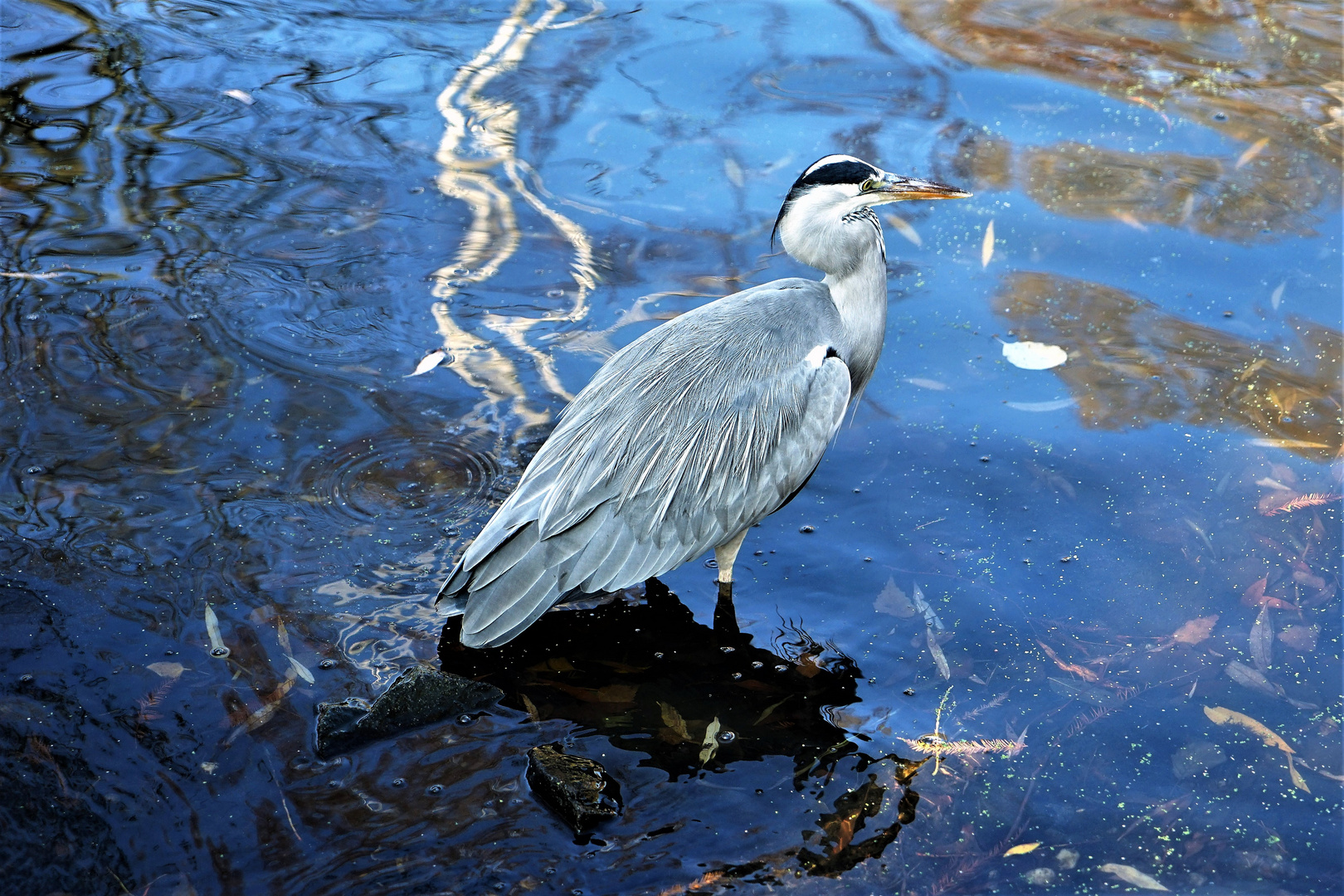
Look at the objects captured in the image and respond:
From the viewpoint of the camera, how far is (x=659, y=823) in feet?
10.5

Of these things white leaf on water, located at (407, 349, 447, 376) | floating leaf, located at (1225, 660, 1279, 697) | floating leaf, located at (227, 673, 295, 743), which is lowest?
floating leaf, located at (227, 673, 295, 743)

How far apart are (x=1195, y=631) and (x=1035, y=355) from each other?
5.17ft

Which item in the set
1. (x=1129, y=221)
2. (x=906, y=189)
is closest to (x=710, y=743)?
(x=906, y=189)

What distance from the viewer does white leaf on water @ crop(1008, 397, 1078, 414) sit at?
4.81 m

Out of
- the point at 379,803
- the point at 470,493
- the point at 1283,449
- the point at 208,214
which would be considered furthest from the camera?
the point at 208,214

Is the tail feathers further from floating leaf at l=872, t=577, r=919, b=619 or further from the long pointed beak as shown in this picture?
the long pointed beak

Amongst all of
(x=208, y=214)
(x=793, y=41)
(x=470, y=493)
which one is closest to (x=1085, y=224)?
(x=793, y=41)

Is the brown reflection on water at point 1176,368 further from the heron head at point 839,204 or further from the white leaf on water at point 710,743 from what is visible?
the white leaf on water at point 710,743

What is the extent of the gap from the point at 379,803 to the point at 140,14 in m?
6.51

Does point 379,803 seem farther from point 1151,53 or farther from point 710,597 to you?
point 1151,53

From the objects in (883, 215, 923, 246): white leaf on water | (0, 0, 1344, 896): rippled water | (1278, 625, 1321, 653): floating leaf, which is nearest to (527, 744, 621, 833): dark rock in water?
(0, 0, 1344, 896): rippled water

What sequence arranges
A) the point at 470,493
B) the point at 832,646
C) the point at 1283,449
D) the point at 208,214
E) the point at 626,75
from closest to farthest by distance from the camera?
the point at 832,646
the point at 470,493
the point at 1283,449
the point at 208,214
the point at 626,75

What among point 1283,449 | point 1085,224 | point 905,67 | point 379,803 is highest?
point 905,67

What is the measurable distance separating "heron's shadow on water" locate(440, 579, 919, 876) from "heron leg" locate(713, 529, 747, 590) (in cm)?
10
